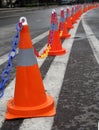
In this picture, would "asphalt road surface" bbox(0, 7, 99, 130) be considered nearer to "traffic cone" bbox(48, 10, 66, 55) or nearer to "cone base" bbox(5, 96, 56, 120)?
"cone base" bbox(5, 96, 56, 120)

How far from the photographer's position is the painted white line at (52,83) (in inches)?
188

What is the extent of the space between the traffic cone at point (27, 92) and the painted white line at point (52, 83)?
5.9 inches

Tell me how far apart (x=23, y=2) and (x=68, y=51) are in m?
92.2

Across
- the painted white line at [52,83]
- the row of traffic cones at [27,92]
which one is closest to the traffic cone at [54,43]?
the painted white line at [52,83]

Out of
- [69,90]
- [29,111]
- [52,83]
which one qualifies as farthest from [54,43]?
[29,111]

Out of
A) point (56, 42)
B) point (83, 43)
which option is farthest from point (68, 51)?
point (83, 43)

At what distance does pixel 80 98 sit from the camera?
5.90m

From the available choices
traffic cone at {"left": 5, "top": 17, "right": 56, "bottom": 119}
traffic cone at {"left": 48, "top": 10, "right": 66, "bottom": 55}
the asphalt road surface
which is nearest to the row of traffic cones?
traffic cone at {"left": 5, "top": 17, "right": 56, "bottom": 119}

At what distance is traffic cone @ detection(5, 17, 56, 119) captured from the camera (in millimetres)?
5129

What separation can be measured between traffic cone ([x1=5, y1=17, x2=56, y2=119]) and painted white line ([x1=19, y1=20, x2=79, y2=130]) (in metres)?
0.15

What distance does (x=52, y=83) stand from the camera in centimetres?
696

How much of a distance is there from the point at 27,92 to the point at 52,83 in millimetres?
1801

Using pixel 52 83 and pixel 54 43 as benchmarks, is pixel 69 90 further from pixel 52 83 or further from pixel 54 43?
pixel 54 43

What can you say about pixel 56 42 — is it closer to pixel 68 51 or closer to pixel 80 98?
pixel 68 51
